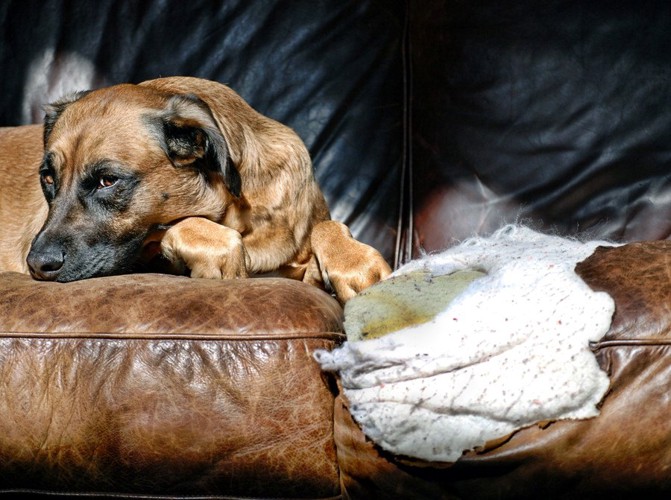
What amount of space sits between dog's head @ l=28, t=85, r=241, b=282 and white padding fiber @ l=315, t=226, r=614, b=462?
819 mm

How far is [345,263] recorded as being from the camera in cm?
213

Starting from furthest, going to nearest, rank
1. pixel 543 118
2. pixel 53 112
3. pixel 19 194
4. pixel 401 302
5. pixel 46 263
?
pixel 19 194
pixel 543 118
pixel 53 112
pixel 46 263
pixel 401 302

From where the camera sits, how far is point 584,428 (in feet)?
4.53

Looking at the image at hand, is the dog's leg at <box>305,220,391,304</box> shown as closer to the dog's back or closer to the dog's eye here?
the dog's eye

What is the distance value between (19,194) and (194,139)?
84cm

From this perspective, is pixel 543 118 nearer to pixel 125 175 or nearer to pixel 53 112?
pixel 125 175

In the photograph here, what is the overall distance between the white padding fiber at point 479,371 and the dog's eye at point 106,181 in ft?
2.89

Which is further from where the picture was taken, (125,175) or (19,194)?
(19,194)

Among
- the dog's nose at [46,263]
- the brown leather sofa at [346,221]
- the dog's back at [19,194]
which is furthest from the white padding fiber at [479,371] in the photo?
the dog's back at [19,194]

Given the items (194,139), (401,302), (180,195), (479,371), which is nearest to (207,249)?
(180,195)

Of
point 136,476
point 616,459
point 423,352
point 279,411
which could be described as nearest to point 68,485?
point 136,476

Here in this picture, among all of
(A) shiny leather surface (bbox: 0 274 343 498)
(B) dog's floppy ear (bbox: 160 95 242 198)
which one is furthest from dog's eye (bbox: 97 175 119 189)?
(A) shiny leather surface (bbox: 0 274 343 498)

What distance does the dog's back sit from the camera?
2.53 meters

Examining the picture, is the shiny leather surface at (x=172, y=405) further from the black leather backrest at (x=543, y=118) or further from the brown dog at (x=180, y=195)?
the black leather backrest at (x=543, y=118)
